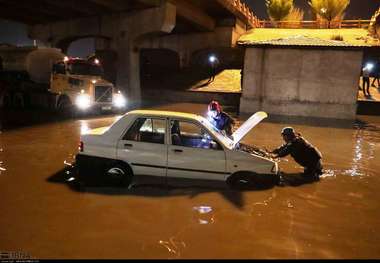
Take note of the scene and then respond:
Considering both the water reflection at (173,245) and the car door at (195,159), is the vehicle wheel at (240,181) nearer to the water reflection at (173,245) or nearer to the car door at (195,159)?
the car door at (195,159)

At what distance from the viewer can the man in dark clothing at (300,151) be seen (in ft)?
28.9

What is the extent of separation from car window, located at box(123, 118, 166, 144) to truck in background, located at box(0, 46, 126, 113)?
470 inches

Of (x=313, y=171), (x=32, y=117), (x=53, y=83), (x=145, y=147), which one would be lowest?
(x=313, y=171)

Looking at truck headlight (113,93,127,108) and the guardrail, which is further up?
the guardrail

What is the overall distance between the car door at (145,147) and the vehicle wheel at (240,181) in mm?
1422

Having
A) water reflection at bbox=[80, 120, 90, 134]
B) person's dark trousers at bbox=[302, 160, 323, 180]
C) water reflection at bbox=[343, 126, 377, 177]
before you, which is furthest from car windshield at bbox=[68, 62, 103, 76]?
person's dark trousers at bbox=[302, 160, 323, 180]

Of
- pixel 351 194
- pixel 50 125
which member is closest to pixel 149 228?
pixel 351 194

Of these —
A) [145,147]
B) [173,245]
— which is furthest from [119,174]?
[173,245]

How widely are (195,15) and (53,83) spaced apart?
16958 millimetres

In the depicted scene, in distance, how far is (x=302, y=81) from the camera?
2123 centimetres

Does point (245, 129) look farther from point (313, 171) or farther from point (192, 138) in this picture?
point (313, 171)

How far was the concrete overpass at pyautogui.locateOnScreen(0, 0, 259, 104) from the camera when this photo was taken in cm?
2664

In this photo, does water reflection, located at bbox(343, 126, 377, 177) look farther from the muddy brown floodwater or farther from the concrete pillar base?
the concrete pillar base

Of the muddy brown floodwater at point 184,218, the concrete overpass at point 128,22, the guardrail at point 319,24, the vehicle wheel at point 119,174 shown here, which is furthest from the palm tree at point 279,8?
the vehicle wheel at point 119,174
